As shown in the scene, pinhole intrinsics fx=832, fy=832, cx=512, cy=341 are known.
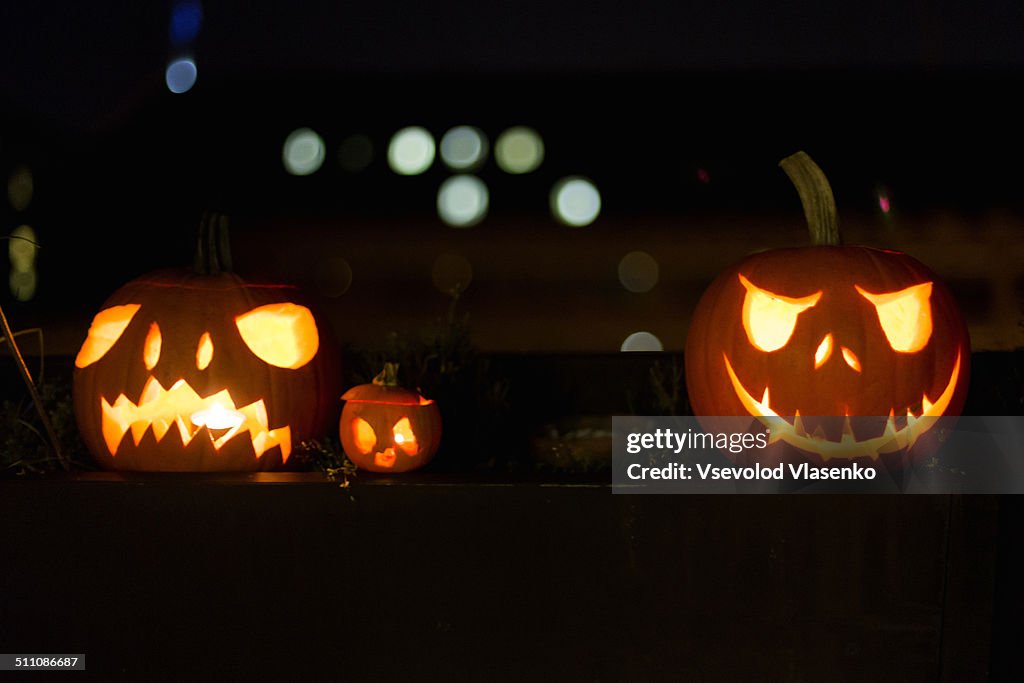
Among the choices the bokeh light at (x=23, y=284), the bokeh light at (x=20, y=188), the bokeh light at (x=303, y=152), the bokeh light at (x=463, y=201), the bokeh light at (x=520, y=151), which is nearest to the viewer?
the bokeh light at (x=23, y=284)

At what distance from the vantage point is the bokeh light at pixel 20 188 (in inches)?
152

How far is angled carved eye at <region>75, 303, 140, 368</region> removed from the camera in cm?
181

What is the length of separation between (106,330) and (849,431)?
1.59m

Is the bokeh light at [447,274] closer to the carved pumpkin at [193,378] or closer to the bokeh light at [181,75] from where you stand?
the bokeh light at [181,75]

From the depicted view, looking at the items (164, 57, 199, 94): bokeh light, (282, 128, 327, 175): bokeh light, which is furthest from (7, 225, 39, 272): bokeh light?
(282, 128, 327, 175): bokeh light

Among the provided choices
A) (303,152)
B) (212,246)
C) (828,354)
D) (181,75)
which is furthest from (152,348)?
(303,152)

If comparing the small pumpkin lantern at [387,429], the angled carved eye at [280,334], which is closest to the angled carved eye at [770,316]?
the small pumpkin lantern at [387,429]

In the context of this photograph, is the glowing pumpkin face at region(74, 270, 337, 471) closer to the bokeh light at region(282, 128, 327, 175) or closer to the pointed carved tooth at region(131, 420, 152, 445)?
the pointed carved tooth at region(131, 420, 152, 445)

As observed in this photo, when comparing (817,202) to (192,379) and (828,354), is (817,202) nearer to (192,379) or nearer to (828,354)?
(828,354)

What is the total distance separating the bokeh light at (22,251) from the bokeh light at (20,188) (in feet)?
0.37

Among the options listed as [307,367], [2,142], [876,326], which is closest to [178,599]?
[307,367]

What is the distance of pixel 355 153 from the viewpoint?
16.3 ft

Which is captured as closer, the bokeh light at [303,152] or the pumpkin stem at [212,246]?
the pumpkin stem at [212,246]

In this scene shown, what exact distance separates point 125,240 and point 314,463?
2.92 m
